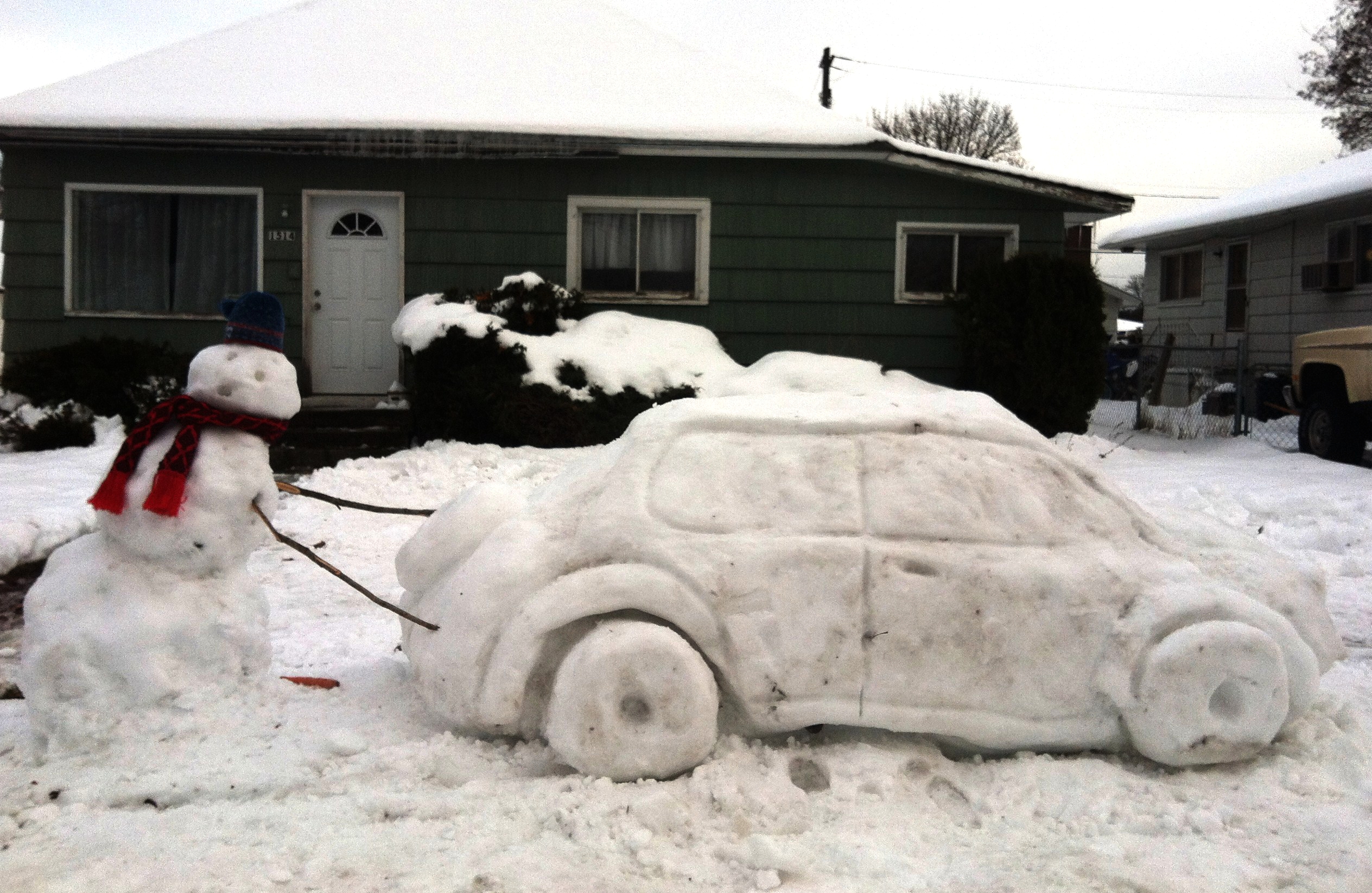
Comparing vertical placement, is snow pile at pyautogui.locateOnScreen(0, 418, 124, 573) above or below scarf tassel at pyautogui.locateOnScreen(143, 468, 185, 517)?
below

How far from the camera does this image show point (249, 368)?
418 cm

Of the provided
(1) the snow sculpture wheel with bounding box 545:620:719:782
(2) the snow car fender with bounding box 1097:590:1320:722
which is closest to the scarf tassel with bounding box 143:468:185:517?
(1) the snow sculpture wheel with bounding box 545:620:719:782

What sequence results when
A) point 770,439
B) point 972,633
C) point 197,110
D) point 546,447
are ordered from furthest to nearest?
point 197,110 < point 546,447 < point 770,439 < point 972,633

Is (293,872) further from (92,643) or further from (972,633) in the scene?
(972,633)

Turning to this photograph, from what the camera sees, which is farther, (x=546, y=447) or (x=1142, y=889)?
(x=546, y=447)

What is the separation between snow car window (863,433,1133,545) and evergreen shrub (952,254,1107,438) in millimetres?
8528

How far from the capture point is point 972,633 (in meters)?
3.87

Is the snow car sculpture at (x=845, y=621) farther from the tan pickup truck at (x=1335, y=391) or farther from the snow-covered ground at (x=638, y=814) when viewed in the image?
the tan pickup truck at (x=1335, y=391)

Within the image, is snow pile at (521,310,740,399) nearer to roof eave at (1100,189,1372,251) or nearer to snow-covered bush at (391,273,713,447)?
snow-covered bush at (391,273,713,447)

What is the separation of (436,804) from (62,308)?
1143 cm

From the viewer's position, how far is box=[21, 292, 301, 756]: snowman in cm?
387

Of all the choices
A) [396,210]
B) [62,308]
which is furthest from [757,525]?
[62,308]

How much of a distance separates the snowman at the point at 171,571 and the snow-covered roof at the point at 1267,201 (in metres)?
17.6

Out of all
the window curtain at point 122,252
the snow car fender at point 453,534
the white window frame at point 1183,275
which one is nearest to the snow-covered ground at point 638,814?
the snow car fender at point 453,534
